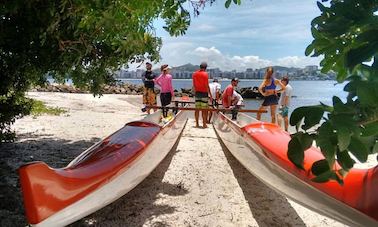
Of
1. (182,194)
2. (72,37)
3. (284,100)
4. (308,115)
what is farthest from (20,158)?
(284,100)

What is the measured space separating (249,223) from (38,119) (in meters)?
10.0

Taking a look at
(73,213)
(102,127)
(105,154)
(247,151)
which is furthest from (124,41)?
(102,127)

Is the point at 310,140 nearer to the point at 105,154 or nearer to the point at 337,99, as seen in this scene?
the point at 337,99

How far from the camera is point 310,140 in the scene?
144 centimetres

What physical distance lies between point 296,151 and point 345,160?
180mm

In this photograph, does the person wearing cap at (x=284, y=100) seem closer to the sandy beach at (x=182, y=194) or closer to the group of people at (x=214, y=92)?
the group of people at (x=214, y=92)

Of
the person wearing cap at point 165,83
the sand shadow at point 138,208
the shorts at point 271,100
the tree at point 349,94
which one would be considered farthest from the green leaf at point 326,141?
the person wearing cap at point 165,83

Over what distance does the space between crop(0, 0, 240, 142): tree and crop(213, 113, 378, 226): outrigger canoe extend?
6.16ft

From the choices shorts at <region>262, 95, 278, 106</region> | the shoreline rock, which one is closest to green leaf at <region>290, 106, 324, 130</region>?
shorts at <region>262, 95, 278, 106</region>

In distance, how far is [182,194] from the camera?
629 cm

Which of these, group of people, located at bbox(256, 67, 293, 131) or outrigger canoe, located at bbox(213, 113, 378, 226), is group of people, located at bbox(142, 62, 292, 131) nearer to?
group of people, located at bbox(256, 67, 293, 131)

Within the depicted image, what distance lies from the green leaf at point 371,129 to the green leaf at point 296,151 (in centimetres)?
26

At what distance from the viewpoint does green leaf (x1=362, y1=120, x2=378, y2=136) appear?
1270 millimetres

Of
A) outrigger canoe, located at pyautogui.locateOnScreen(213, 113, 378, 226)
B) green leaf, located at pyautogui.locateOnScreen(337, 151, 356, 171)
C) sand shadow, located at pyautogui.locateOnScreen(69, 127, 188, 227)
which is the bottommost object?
sand shadow, located at pyautogui.locateOnScreen(69, 127, 188, 227)
